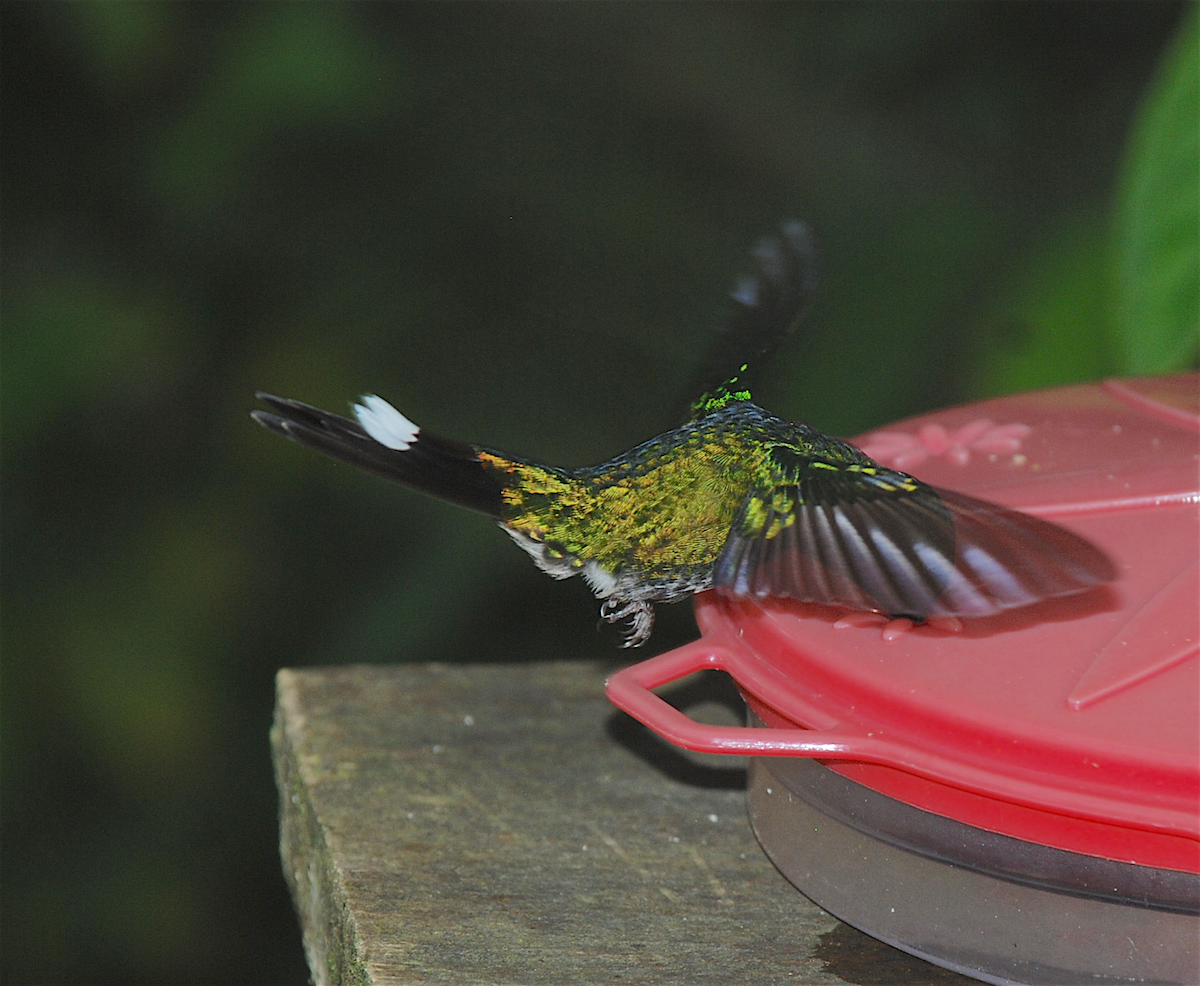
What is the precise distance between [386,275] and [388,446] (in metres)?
2.30

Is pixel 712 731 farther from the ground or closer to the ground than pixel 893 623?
closer to the ground

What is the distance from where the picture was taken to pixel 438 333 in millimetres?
3453

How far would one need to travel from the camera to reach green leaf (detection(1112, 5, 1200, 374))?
1.88 m

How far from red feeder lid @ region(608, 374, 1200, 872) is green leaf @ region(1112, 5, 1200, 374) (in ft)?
1.60

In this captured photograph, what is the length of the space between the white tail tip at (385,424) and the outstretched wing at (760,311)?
42 cm

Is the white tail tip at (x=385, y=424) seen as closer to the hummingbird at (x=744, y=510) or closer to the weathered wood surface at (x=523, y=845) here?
the hummingbird at (x=744, y=510)

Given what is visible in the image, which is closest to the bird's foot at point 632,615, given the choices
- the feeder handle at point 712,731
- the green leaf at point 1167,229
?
the feeder handle at point 712,731

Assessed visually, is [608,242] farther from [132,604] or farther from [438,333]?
[132,604]

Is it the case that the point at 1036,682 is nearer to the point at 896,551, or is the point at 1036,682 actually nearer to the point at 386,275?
the point at 896,551

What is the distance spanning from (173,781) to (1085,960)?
2.48m

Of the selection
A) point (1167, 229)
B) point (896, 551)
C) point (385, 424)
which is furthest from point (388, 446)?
point (1167, 229)

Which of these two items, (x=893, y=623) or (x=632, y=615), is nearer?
(x=893, y=623)

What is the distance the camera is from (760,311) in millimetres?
1633

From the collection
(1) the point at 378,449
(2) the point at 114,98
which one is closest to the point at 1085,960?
(1) the point at 378,449
